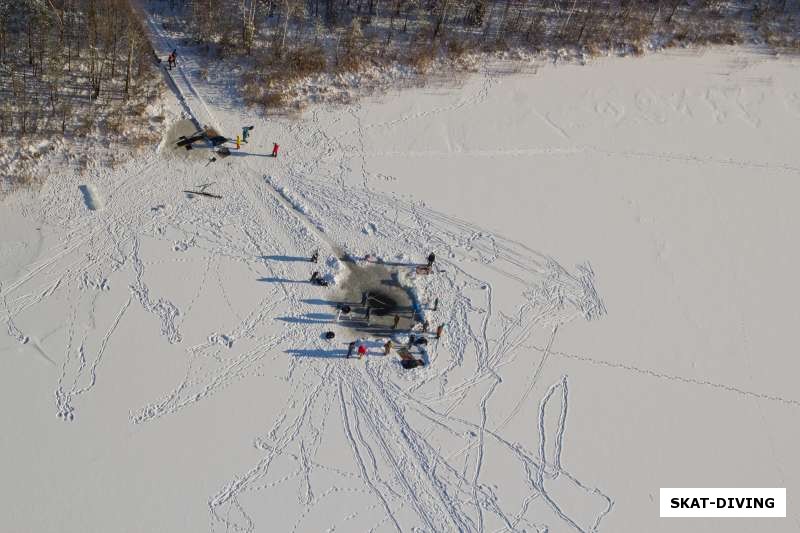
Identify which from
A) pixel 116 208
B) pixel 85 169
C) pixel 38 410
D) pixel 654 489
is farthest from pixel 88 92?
pixel 654 489

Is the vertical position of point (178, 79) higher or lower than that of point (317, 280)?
higher

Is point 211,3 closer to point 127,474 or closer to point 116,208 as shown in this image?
point 116,208

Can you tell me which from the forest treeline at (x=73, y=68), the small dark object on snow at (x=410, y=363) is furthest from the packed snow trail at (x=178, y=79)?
the small dark object on snow at (x=410, y=363)

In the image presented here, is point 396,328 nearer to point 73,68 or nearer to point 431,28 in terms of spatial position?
point 431,28
